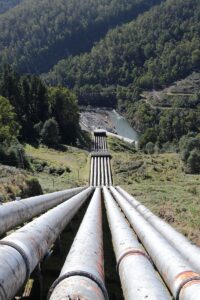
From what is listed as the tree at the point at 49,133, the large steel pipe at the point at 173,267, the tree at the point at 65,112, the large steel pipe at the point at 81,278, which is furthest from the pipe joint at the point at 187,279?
the tree at the point at 65,112

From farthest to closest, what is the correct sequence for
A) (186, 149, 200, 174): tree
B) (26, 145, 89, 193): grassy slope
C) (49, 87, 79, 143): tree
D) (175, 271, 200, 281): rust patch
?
(49, 87, 79, 143): tree
(186, 149, 200, 174): tree
(26, 145, 89, 193): grassy slope
(175, 271, 200, 281): rust patch

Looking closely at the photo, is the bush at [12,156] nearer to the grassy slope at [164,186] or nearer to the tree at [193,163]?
the grassy slope at [164,186]

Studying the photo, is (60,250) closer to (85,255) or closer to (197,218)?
(85,255)

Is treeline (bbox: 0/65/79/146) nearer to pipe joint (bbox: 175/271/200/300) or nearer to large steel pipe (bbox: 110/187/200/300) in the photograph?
large steel pipe (bbox: 110/187/200/300)

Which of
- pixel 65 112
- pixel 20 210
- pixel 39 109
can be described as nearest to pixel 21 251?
pixel 20 210

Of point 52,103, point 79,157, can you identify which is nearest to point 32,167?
point 79,157

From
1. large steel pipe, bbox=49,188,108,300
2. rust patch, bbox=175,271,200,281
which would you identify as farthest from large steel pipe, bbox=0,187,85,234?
rust patch, bbox=175,271,200,281
